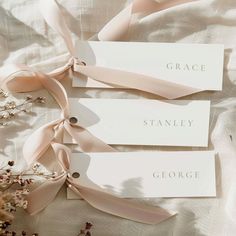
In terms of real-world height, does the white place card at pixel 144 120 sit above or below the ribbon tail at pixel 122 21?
below

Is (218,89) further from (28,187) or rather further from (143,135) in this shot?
(28,187)

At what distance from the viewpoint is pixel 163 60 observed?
32.7 inches

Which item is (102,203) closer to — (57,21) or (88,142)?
(88,142)

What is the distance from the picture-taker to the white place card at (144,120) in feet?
2.60

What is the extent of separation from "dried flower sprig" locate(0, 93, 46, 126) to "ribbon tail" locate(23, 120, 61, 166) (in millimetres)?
47

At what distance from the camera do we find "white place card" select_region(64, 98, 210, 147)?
79 centimetres

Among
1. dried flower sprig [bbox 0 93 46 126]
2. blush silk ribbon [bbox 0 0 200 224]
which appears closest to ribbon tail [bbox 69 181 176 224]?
blush silk ribbon [bbox 0 0 200 224]

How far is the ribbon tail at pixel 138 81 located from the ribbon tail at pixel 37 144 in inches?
4.2

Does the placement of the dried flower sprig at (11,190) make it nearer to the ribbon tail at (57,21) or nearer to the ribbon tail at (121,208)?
the ribbon tail at (121,208)

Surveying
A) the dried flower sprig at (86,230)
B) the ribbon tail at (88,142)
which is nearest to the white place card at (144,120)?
the ribbon tail at (88,142)

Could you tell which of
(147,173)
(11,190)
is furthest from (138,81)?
(11,190)

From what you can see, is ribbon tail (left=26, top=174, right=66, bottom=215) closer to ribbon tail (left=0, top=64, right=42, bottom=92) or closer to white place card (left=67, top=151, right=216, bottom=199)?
white place card (left=67, top=151, right=216, bottom=199)

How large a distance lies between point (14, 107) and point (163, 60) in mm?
235

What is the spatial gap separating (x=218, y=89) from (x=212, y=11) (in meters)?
0.13
